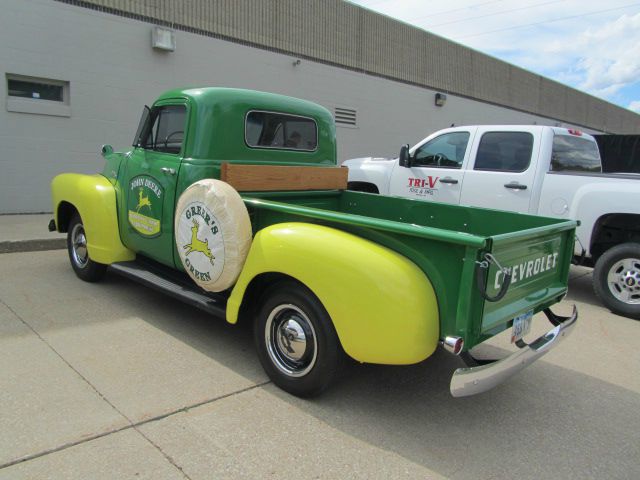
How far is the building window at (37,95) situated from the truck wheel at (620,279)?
8862 millimetres

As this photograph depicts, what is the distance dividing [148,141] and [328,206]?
5.97ft

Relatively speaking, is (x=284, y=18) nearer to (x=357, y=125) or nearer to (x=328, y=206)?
(x=357, y=125)

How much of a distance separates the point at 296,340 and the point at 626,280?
4.13m

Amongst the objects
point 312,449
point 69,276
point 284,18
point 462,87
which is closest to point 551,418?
point 312,449

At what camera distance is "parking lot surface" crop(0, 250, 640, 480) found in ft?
8.53

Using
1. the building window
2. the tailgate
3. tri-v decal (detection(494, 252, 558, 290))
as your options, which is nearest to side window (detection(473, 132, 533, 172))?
the tailgate

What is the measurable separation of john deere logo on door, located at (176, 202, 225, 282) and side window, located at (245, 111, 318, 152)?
1.06m

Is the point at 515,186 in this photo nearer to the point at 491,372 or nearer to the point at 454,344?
the point at 491,372

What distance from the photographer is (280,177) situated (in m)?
4.34

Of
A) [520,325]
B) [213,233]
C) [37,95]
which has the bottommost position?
[520,325]

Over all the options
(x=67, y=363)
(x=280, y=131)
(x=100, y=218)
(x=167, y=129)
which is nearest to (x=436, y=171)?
(x=280, y=131)

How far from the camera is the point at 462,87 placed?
19.0 metres

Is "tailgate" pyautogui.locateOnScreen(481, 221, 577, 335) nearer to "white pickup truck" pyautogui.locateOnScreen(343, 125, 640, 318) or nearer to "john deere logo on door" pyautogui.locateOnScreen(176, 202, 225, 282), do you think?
"john deere logo on door" pyautogui.locateOnScreen(176, 202, 225, 282)

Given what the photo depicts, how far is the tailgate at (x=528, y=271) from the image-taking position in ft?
9.20
